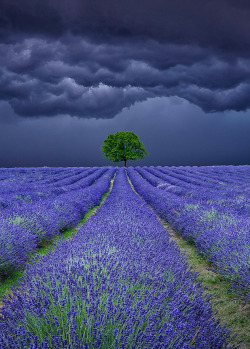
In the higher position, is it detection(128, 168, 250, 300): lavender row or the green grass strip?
detection(128, 168, 250, 300): lavender row

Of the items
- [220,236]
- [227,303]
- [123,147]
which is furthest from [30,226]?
[123,147]

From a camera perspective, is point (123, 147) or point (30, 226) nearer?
point (30, 226)

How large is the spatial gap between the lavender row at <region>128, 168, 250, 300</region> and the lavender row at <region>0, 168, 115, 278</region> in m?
2.68

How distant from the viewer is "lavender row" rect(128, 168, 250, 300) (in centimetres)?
332

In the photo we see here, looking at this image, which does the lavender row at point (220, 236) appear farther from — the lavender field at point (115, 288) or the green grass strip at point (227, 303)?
the green grass strip at point (227, 303)

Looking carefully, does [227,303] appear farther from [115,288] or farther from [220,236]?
[115,288]

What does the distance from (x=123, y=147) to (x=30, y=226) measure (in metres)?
37.1

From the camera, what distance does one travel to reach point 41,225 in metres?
5.52

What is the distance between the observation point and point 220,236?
429 centimetres

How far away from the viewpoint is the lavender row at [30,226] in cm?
398

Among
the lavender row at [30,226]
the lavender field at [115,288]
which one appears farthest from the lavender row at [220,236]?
the lavender row at [30,226]

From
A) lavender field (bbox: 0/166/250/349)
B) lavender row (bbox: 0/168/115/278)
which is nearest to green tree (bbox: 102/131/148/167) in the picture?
lavender row (bbox: 0/168/115/278)

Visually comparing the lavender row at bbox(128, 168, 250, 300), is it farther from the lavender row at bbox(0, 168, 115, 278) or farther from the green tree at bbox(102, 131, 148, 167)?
the green tree at bbox(102, 131, 148, 167)

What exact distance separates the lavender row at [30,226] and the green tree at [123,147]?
3194 centimetres
